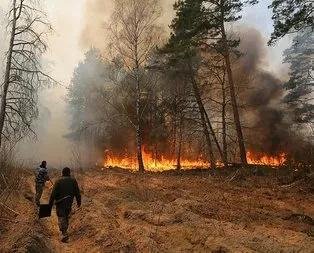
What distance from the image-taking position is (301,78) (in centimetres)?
3478

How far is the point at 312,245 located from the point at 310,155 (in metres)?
9.31

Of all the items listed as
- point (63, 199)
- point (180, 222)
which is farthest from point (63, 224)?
point (180, 222)

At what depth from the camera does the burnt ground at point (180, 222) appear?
7559 millimetres

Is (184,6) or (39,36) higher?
(184,6)

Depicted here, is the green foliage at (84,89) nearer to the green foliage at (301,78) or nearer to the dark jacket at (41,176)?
the green foliage at (301,78)

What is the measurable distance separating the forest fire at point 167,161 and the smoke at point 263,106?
1.93ft

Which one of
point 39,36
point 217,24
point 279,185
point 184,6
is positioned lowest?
point 279,185

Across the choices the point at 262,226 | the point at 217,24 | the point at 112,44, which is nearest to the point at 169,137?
the point at 112,44

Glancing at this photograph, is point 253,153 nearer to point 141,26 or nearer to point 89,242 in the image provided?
point 141,26

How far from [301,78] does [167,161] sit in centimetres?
1577

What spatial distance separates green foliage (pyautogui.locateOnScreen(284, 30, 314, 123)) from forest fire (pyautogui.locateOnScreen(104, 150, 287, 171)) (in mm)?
3902

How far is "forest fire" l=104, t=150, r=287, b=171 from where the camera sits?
2812 centimetres

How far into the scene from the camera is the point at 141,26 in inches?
997

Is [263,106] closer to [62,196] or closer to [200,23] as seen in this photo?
[200,23]
